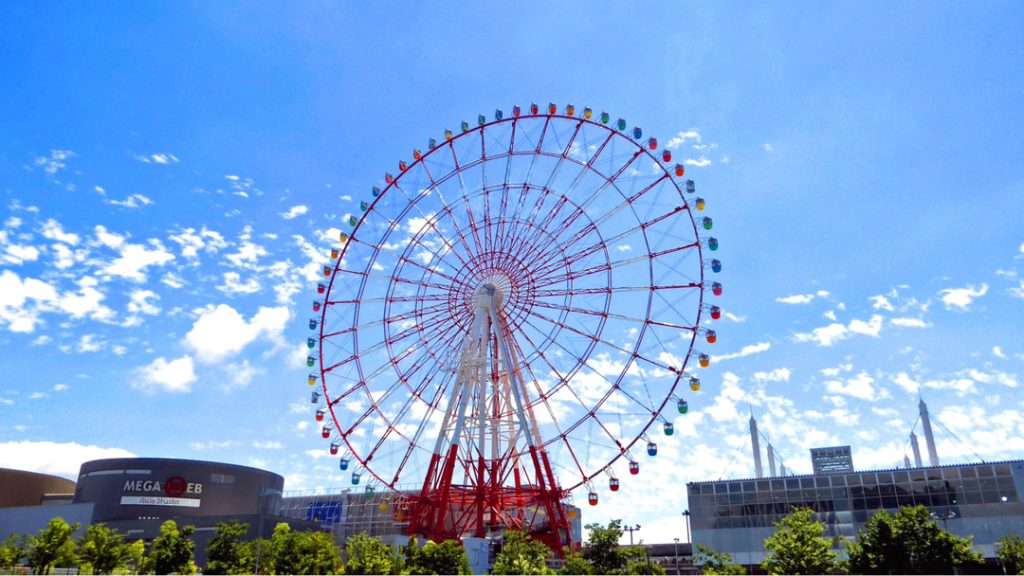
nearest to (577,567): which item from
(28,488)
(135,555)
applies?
(135,555)

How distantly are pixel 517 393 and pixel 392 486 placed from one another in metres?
11.2

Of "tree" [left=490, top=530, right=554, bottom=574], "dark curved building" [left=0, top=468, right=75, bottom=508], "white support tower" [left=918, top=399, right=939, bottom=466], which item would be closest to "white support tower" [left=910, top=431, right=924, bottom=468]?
"white support tower" [left=918, top=399, right=939, bottom=466]

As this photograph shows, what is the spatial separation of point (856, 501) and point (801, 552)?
3676 centimetres

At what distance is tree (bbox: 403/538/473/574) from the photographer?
40656 mm

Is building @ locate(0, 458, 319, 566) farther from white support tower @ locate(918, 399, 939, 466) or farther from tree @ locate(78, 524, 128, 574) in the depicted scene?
white support tower @ locate(918, 399, 939, 466)

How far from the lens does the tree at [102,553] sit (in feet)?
170

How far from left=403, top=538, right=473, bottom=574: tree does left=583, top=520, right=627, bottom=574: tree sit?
7.18 meters

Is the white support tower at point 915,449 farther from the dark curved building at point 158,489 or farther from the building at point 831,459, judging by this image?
the dark curved building at point 158,489

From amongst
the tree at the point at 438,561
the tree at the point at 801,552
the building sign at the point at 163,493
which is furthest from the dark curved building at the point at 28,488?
the tree at the point at 801,552

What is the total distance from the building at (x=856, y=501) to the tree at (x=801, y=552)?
27.1m

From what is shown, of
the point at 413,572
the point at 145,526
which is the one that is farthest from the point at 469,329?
the point at 145,526

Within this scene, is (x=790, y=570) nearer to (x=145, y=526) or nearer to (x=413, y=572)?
(x=413, y=572)

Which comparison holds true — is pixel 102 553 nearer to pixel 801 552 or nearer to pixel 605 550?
pixel 605 550

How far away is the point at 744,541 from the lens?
6838 cm
